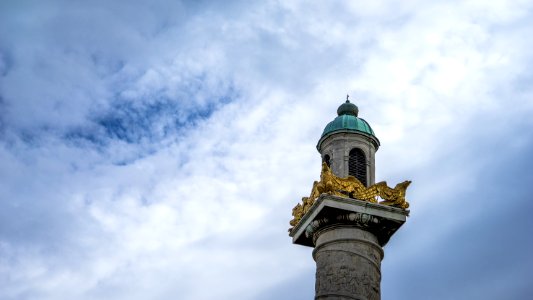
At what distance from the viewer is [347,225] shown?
25906mm

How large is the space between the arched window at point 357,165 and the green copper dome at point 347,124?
0.87 metres

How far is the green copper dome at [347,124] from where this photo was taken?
29355 millimetres

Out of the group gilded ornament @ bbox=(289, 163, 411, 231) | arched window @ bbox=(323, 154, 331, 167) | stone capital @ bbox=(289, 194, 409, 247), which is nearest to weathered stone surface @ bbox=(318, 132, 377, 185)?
arched window @ bbox=(323, 154, 331, 167)

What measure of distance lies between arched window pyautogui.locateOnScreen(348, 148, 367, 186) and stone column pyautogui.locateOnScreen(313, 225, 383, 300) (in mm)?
3165

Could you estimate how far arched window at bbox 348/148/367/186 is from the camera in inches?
1126

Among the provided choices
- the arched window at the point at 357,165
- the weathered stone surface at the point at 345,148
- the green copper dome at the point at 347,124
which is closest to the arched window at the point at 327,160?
the weathered stone surface at the point at 345,148

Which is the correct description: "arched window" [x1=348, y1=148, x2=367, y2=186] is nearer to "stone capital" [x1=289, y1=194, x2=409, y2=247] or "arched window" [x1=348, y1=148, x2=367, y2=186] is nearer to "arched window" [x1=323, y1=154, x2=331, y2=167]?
"arched window" [x1=323, y1=154, x2=331, y2=167]

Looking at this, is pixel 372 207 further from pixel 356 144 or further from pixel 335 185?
pixel 356 144

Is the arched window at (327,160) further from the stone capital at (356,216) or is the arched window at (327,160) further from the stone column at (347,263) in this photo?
the stone column at (347,263)

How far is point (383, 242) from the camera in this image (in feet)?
87.8

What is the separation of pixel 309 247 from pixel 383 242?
3.01 meters

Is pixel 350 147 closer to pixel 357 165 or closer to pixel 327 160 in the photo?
pixel 357 165

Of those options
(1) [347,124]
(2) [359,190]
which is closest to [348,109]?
(1) [347,124]

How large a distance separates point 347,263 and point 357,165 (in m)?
5.09
